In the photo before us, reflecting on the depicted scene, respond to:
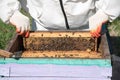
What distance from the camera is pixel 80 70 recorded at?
6.11ft

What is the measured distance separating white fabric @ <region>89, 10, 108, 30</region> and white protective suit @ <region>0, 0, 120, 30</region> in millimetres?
28

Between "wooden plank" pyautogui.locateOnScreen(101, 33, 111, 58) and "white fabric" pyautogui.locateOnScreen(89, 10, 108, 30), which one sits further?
"white fabric" pyautogui.locateOnScreen(89, 10, 108, 30)

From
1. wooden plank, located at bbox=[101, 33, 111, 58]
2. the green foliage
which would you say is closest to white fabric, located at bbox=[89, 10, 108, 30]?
wooden plank, located at bbox=[101, 33, 111, 58]

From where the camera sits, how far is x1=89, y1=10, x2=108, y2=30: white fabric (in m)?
2.32

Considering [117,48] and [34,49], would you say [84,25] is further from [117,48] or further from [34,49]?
[117,48]

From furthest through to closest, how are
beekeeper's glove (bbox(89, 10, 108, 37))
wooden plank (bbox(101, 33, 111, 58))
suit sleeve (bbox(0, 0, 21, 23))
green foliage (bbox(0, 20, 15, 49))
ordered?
green foliage (bbox(0, 20, 15, 49)) → suit sleeve (bbox(0, 0, 21, 23)) → beekeeper's glove (bbox(89, 10, 108, 37)) → wooden plank (bbox(101, 33, 111, 58))

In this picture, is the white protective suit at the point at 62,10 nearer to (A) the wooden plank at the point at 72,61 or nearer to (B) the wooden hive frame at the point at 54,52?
(B) the wooden hive frame at the point at 54,52

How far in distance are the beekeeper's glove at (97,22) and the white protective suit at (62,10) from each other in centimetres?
3

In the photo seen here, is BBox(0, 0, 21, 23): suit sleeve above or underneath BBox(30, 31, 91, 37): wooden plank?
above

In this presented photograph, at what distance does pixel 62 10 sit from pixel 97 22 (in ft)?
0.97

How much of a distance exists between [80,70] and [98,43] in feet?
2.16

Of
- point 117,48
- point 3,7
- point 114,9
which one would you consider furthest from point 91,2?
point 117,48

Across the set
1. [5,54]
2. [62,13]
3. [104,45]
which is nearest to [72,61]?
[5,54]

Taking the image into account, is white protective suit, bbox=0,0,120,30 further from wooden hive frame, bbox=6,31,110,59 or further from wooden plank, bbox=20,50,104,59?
wooden plank, bbox=20,50,104,59
